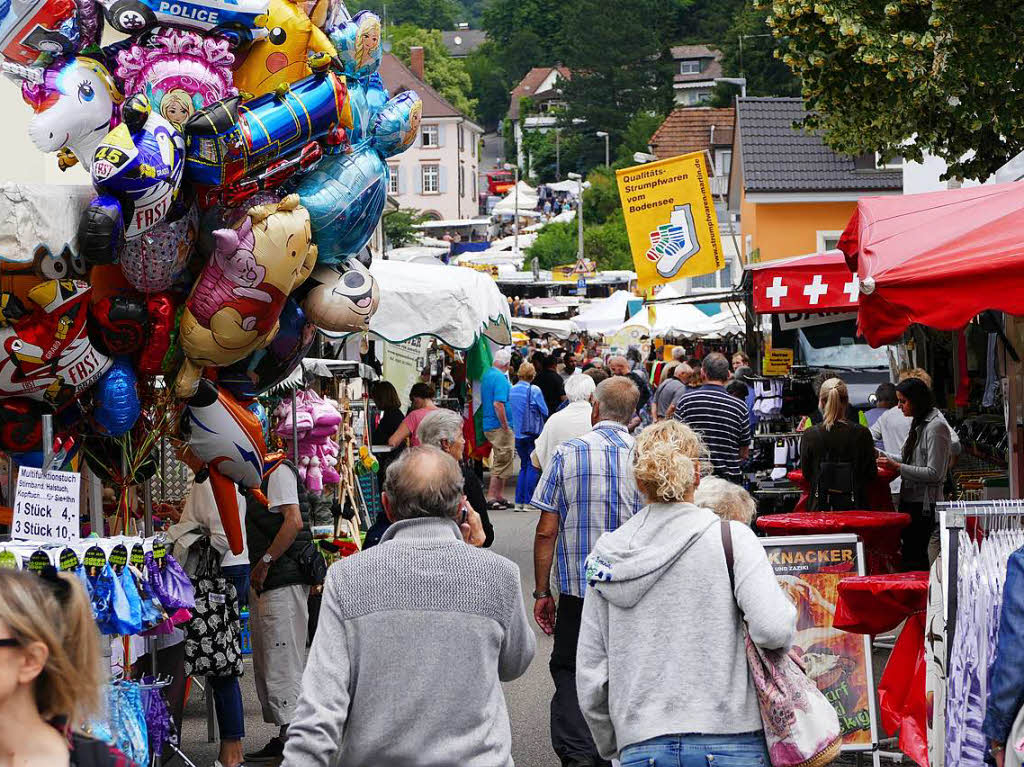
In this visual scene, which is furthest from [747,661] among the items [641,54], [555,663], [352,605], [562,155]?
[562,155]

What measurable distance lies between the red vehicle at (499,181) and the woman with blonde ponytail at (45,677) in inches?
5462

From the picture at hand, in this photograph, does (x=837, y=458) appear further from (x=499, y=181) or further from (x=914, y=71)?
(x=499, y=181)

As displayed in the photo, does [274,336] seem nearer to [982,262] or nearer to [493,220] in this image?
[982,262]

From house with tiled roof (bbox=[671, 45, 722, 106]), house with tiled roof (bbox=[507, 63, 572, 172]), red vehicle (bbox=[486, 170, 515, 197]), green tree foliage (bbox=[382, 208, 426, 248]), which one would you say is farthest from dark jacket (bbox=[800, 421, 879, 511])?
red vehicle (bbox=[486, 170, 515, 197])

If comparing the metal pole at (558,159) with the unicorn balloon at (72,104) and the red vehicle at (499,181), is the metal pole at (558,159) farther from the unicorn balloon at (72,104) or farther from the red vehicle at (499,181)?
the unicorn balloon at (72,104)

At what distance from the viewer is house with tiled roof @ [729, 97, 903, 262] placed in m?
33.7

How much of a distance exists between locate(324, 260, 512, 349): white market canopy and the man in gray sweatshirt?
8.12 meters

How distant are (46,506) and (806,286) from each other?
7665 millimetres

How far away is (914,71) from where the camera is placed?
12102 millimetres

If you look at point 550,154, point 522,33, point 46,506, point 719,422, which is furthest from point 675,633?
point 522,33

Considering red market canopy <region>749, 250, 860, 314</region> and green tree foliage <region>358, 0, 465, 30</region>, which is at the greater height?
green tree foliage <region>358, 0, 465, 30</region>

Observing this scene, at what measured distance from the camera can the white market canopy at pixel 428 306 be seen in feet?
41.3

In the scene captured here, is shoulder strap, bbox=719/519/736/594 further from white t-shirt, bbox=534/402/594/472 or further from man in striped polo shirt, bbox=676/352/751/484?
white t-shirt, bbox=534/402/594/472

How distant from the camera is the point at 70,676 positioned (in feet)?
9.74
